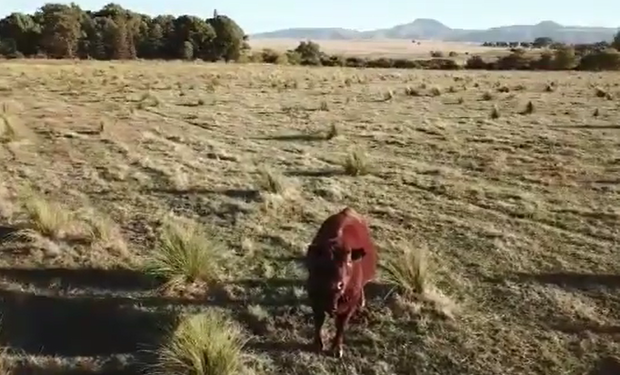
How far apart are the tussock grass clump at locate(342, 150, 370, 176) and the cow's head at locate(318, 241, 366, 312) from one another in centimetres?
765

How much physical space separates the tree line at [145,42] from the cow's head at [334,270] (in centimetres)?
6282

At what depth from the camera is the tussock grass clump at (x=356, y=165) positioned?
14.0 meters

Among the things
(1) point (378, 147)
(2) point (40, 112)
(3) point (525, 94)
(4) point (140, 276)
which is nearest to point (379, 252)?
(4) point (140, 276)

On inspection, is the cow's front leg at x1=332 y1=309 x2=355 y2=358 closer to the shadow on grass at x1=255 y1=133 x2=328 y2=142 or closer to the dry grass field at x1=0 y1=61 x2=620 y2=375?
the dry grass field at x1=0 y1=61 x2=620 y2=375

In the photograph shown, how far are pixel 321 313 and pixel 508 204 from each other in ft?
20.1

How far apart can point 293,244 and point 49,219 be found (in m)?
3.02

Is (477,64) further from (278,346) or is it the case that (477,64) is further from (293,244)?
(278,346)

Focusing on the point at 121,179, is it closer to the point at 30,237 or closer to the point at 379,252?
the point at 30,237

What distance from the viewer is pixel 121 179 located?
13.4 m

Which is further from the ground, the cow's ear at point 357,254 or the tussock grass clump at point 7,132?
the cow's ear at point 357,254

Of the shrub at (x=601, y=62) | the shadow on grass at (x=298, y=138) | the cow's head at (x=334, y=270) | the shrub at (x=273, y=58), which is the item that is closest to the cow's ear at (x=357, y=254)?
the cow's head at (x=334, y=270)

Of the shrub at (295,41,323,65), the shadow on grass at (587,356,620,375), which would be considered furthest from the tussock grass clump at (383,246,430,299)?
the shrub at (295,41,323,65)

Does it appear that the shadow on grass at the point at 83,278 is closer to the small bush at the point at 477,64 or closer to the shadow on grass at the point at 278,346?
the shadow on grass at the point at 278,346

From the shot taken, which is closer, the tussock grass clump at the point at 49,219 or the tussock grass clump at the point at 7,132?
the tussock grass clump at the point at 49,219
